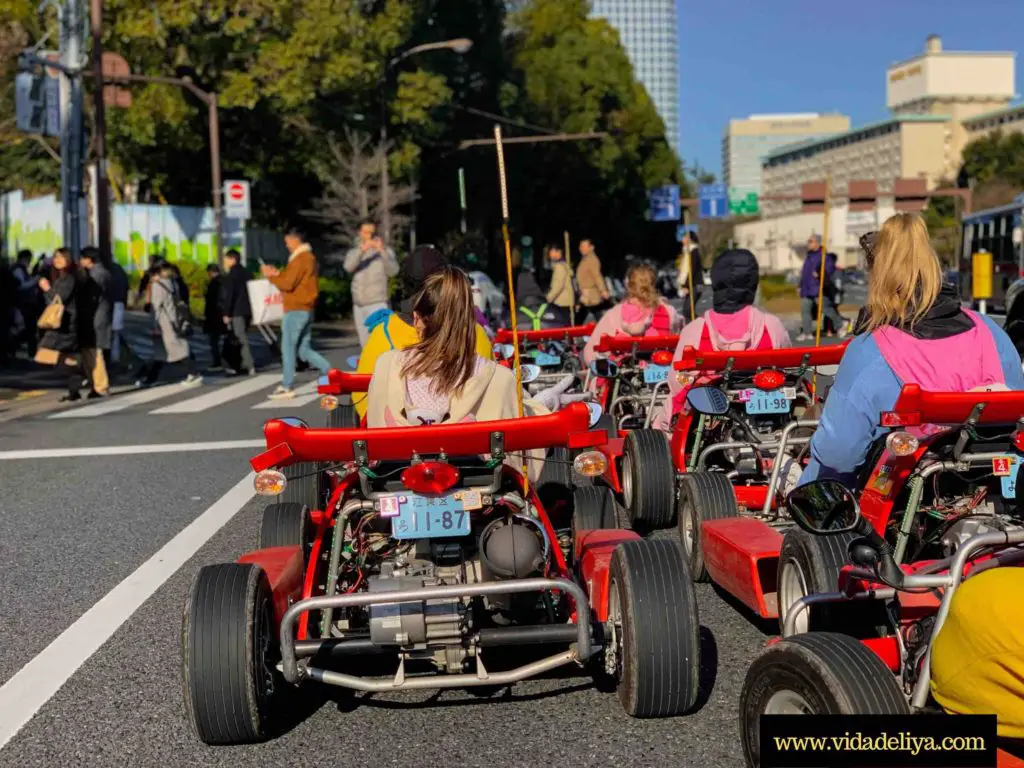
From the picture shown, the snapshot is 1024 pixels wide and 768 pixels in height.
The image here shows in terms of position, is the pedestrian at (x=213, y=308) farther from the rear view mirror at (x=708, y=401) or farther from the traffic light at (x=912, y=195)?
the rear view mirror at (x=708, y=401)

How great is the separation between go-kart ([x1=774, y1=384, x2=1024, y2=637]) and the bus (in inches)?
1155

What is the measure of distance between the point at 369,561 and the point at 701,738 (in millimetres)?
1269

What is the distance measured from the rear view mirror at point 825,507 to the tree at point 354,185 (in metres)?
36.0

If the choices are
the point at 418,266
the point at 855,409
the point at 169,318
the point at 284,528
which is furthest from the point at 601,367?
the point at 169,318

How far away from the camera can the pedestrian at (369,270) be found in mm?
14875

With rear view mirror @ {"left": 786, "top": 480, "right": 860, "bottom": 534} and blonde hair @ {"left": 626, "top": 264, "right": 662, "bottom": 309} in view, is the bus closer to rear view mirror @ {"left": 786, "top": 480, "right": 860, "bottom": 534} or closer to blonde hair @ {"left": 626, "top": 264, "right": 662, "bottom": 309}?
blonde hair @ {"left": 626, "top": 264, "right": 662, "bottom": 309}

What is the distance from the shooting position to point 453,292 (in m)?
4.61

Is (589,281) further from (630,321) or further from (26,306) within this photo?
(26,306)

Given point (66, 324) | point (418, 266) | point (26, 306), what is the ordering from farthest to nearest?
1. point (26, 306)
2. point (66, 324)
3. point (418, 266)

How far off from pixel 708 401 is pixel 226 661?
321cm

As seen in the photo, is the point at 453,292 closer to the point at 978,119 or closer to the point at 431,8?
the point at 431,8

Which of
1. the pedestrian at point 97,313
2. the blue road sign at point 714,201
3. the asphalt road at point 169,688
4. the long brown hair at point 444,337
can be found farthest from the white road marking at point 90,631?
the blue road sign at point 714,201

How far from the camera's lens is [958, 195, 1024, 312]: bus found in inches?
1302

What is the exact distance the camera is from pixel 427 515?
4.14 metres
